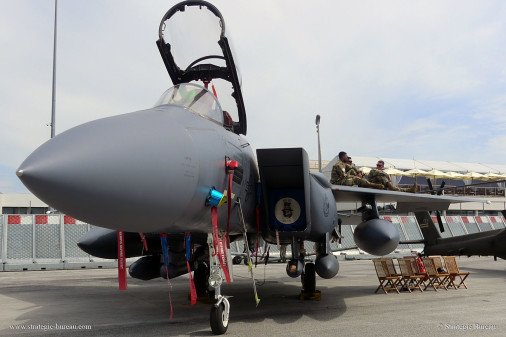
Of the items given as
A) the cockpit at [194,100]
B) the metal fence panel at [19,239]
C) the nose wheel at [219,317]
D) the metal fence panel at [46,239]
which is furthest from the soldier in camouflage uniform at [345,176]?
the metal fence panel at [19,239]

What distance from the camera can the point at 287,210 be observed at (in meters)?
6.48

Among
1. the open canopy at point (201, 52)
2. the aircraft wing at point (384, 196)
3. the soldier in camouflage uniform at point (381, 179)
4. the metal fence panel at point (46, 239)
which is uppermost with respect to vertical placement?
the open canopy at point (201, 52)

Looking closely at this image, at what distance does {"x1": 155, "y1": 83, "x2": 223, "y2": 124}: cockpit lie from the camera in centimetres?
495

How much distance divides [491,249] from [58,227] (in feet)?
50.7

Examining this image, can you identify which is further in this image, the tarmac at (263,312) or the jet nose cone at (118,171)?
the tarmac at (263,312)

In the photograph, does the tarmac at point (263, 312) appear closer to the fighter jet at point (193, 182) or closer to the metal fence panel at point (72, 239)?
the fighter jet at point (193, 182)


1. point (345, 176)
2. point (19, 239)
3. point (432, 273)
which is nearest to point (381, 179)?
point (345, 176)

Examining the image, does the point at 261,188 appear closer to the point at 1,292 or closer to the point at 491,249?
the point at 1,292

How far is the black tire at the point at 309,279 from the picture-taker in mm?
8164

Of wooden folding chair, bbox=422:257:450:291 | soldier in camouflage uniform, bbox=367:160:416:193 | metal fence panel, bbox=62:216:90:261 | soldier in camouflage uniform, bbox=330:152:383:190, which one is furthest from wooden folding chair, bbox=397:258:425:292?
metal fence panel, bbox=62:216:90:261

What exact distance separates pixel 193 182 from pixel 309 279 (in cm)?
491

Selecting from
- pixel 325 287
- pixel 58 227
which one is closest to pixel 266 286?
pixel 325 287

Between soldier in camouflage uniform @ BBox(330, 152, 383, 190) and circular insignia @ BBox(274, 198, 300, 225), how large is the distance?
8.70 feet

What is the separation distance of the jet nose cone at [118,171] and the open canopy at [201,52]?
2.86 m
